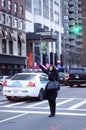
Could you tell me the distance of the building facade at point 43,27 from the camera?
71.8 metres

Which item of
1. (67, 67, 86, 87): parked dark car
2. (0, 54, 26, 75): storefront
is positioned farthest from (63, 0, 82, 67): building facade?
(67, 67, 86, 87): parked dark car

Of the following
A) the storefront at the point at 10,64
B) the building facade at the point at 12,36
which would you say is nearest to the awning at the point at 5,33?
the building facade at the point at 12,36

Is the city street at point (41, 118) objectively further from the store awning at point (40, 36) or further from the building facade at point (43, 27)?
the store awning at point (40, 36)

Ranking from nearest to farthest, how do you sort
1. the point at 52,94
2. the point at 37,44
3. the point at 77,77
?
the point at 52,94
the point at 77,77
the point at 37,44

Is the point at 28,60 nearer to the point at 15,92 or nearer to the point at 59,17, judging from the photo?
the point at 59,17

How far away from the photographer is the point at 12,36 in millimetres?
60469

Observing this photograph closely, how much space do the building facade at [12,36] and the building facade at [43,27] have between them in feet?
16.7

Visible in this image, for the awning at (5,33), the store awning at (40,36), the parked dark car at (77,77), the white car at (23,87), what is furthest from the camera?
the store awning at (40,36)

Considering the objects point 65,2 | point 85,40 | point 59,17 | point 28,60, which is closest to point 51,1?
point 59,17

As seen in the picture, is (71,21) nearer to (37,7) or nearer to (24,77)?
(37,7)

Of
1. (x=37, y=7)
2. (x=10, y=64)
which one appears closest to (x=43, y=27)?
(x=37, y=7)

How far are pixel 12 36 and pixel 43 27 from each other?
2393cm

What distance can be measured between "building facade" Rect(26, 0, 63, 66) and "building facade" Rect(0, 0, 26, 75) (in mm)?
5092

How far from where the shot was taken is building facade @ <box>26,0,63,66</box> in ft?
235
